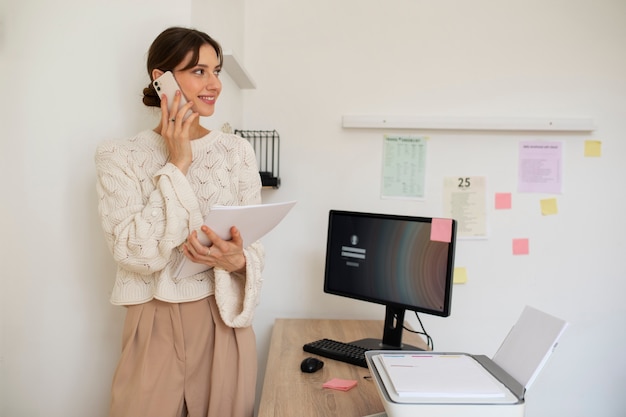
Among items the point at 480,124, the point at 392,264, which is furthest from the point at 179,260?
the point at 480,124

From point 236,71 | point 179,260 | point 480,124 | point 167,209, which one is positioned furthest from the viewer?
point 480,124

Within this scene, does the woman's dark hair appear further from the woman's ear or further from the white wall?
the white wall

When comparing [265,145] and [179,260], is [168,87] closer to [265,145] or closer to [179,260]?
[179,260]

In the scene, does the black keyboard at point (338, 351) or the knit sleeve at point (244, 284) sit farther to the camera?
the black keyboard at point (338, 351)

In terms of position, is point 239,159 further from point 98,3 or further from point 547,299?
point 547,299

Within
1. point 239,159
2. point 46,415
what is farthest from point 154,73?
point 46,415

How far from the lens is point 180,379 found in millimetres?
1181

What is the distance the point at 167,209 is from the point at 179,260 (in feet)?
0.57

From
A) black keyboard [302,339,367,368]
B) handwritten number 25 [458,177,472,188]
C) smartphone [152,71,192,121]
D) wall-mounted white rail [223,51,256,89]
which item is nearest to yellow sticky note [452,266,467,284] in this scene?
handwritten number 25 [458,177,472,188]

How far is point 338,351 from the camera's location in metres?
1.48

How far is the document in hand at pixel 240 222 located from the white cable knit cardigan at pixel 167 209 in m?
0.04

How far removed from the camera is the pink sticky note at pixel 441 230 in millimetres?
1468

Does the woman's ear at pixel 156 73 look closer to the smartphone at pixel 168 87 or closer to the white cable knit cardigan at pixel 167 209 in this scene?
the smartphone at pixel 168 87

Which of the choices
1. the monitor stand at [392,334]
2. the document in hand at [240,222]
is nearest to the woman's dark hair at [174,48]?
the document in hand at [240,222]
